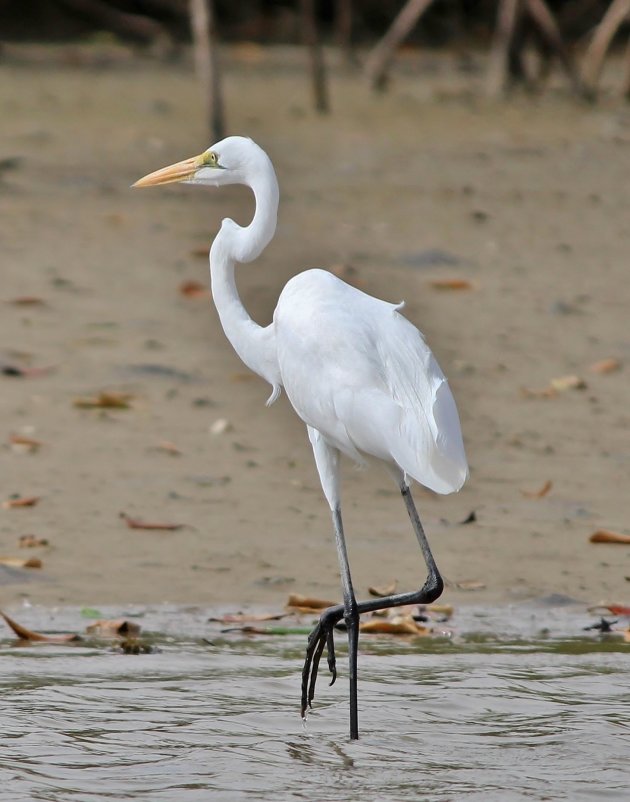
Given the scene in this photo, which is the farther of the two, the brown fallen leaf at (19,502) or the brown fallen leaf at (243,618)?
the brown fallen leaf at (19,502)

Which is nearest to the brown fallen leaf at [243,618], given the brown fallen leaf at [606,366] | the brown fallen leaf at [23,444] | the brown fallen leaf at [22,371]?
the brown fallen leaf at [23,444]

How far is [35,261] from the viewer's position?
32.4 ft

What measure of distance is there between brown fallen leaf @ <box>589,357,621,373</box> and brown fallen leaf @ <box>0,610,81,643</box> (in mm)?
4013

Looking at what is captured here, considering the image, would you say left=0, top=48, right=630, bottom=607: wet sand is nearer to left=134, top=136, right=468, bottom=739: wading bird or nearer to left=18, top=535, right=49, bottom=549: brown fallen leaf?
left=18, top=535, right=49, bottom=549: brown fallen leaf

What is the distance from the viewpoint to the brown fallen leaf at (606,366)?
827cm

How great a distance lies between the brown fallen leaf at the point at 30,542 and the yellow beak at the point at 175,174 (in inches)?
62.1

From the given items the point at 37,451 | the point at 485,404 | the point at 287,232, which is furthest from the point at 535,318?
the point at 37,451

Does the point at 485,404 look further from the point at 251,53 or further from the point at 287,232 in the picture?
the point at 251,53

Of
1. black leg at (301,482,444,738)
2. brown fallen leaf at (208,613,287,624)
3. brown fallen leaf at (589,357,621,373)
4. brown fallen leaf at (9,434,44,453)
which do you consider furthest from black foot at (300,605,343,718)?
brown fallen leaf at (589,357,621,373)

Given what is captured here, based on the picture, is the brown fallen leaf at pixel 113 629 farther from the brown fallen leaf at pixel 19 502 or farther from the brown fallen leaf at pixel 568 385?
the brown fallen leaf at pixel 568 385

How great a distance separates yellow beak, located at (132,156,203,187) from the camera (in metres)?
4.82

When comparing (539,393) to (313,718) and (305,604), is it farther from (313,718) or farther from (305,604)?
(313,718)

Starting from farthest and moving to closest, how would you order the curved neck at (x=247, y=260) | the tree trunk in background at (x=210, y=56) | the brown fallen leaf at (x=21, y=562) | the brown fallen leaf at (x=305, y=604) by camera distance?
1. the tree trunk in background at (x=210, y=56)
2. the brown fallen leaf at (x=21, y=562)
3. the brown fallen leaf at (x=305, y=604)
4. the curved neck at (x=247, y=260)

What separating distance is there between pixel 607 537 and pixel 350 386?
206 cm
